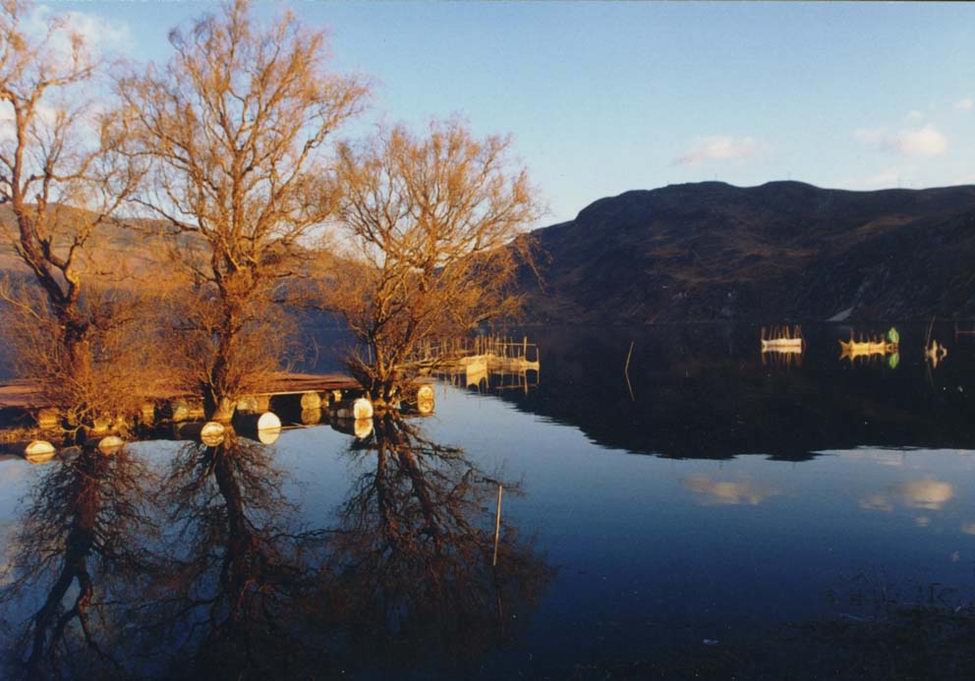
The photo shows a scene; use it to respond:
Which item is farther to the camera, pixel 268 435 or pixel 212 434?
pixel 268 435

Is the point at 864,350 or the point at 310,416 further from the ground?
the point at 864,350

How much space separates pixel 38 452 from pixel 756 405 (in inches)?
1299

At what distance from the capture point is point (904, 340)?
9262 cm

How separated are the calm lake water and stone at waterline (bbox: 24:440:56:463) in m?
0.70

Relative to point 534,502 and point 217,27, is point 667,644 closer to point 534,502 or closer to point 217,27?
point 534,502

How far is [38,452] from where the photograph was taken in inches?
1037

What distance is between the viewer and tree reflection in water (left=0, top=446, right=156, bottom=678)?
38.3 feet

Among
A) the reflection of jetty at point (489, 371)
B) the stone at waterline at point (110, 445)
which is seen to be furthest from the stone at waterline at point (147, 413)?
the reflection of jetty at point (489, 371)

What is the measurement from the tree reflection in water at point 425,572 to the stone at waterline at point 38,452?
11786 mm

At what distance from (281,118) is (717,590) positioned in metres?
25.2

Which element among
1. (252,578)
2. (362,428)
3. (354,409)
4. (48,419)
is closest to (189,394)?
(48,419)

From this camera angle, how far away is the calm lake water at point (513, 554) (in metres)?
11.3

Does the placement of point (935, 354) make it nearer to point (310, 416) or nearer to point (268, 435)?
point (310, 416)

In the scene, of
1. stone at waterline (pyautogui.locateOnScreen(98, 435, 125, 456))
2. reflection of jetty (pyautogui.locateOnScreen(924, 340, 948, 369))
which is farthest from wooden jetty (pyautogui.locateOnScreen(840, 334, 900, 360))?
stone at waterline (pyautogui.locateOnScreen(98, 435, 125, 456))
